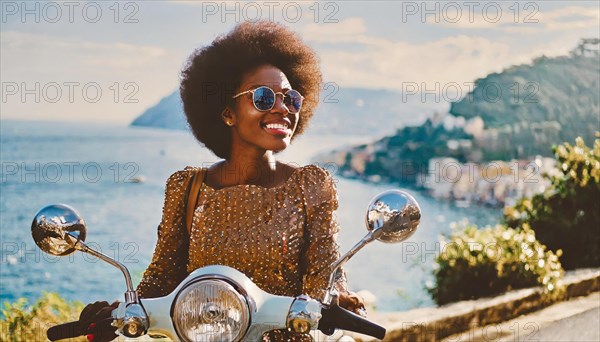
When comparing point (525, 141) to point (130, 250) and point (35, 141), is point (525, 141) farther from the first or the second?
point (130, 250)

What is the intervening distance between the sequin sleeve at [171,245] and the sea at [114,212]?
7.33 feet

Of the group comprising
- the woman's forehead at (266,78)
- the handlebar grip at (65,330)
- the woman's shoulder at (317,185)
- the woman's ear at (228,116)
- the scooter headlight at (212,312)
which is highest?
the woman's forehead at (266,78)

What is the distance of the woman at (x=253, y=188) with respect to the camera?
8.24 feet

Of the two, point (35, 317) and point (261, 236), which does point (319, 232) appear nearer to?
point (261, 236)

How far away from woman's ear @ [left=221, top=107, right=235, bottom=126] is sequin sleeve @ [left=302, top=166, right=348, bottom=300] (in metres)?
0.29

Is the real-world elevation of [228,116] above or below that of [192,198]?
above

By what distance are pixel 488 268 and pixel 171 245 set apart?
422 centimetres

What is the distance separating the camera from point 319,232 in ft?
8.30

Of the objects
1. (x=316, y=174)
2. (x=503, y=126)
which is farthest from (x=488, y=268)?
(x=503, y=126)

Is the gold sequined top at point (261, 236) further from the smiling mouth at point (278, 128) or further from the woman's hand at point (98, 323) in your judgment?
the woman's hand at point (98, 323)

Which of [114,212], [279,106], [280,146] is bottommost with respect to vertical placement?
[114,212]

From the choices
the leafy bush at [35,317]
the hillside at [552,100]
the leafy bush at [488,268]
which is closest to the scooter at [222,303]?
the leafy bush at [35,317]

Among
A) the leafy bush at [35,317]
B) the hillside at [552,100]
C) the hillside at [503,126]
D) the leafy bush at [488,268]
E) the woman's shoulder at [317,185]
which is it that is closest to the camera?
the woman's shoulder at [317,185]

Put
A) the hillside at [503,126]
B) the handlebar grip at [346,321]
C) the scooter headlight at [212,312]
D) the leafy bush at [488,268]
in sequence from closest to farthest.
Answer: the scooter headlight at [212,312] < the handlebar grip at [346,321] < the leafy bush at [488,268] < the hillside at [503,126]
